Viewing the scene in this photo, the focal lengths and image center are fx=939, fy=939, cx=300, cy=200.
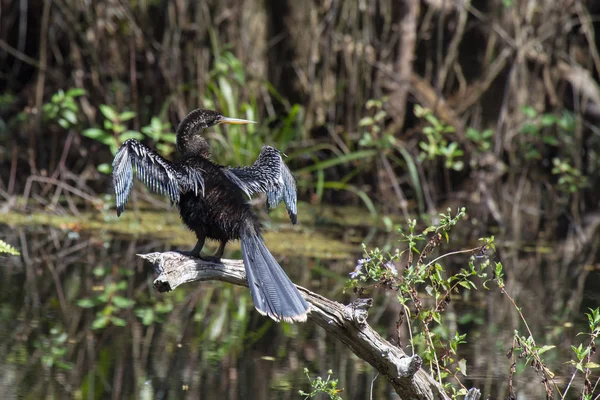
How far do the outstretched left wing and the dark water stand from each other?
0.89 meters

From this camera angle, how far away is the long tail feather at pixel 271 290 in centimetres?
336

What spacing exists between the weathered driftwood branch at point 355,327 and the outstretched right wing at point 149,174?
350 mm

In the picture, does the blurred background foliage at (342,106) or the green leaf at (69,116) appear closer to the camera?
the green leaf at (69,116)

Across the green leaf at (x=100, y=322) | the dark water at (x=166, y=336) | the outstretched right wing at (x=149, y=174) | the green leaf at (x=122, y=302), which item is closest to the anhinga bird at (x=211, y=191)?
the outstretched right wing at (x=149, y=174)

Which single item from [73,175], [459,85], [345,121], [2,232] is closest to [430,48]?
[459,85]

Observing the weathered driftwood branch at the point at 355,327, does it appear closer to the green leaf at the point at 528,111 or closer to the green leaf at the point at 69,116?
the green leaf at the point at 69,116

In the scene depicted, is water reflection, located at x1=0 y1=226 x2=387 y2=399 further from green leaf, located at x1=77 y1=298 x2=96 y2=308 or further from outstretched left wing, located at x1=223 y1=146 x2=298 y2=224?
outstretched left wing, located at x1=223 y1=146 x2=298 y2=224

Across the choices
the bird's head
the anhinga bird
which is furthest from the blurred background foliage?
the anhinga bird

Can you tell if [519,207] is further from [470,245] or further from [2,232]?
[2,232]

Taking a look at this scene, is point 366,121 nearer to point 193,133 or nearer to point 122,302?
point 122,302

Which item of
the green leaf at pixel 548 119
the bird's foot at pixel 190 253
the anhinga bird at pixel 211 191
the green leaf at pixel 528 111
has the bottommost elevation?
the bird's foot at pixel 190 253

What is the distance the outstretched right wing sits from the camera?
149 inches

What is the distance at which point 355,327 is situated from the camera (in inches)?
132

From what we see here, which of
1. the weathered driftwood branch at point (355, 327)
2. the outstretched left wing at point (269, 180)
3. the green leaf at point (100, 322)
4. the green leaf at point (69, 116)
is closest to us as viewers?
the weathered driftwood branch at point (355, 327)
